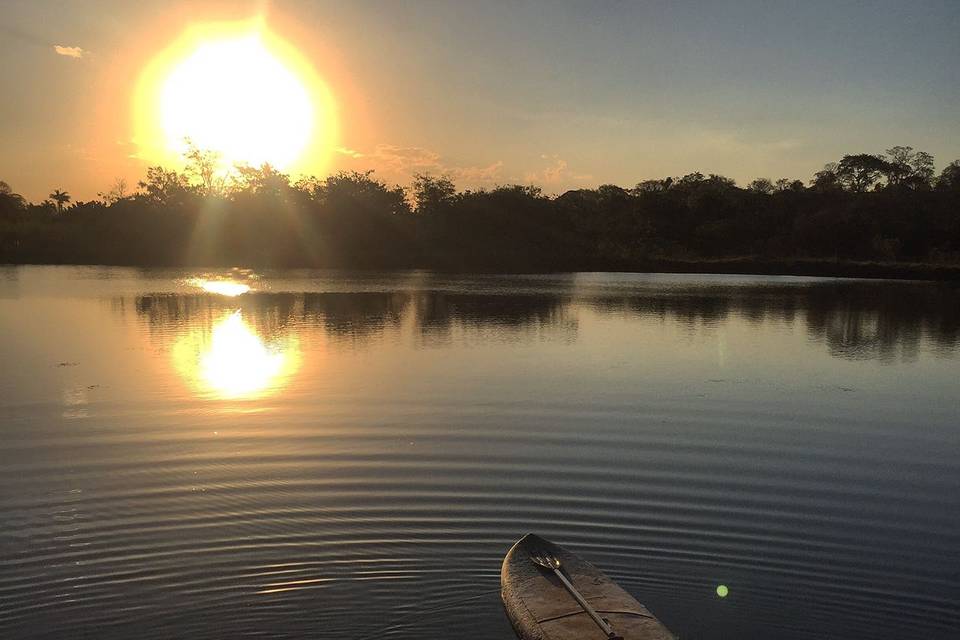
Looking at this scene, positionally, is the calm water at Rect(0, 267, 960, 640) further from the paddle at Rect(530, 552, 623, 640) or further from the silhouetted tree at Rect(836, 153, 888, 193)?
the silhouetted tree at Rect(836, 153, 888, 193)

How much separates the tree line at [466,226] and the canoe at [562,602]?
8302 centimetres

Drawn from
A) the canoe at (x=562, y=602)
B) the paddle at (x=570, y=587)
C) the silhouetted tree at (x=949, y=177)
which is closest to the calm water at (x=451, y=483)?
the canoe at (x=562, y=602)

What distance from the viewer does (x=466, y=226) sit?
107 m

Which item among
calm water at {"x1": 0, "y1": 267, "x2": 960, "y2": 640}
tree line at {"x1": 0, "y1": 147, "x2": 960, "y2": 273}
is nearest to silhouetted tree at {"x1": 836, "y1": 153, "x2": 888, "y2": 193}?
tree line at {"x1": 0, "y1": 147, "x2": 960, "y2": 273}

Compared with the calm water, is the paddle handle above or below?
above

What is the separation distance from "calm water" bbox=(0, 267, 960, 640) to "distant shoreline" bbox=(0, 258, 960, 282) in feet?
186

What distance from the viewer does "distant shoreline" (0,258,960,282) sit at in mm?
74688

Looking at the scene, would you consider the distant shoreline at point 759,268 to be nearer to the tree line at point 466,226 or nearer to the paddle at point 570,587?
the tree line at point 466,226

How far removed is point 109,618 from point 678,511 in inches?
257

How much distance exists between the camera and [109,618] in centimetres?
713

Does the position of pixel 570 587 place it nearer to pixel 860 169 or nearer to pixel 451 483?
pixel 451 483

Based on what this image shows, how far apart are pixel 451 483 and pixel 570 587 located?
4.35 metres

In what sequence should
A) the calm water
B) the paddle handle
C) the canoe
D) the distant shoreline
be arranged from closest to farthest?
the paddle handle < the canoe < the calm water < the distant shoreline

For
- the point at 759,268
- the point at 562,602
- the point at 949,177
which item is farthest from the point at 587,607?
the point at 949,177
